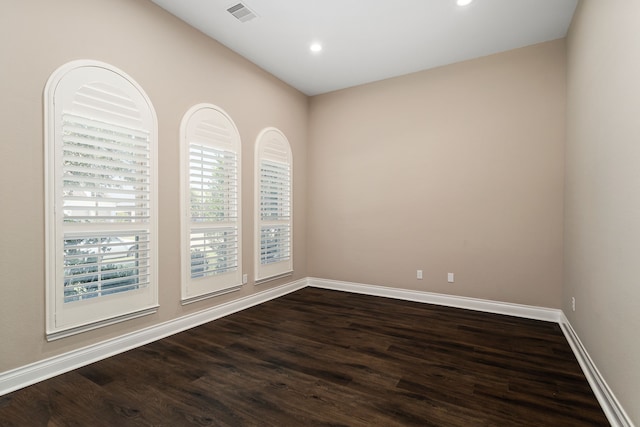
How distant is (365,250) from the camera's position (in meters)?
4.64

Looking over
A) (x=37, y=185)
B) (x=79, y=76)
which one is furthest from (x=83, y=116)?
(x=37, y=185)

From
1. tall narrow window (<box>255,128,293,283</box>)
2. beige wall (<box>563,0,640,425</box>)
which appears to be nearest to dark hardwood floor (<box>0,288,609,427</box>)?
beige wall (<box>563,0,640,425</box>)

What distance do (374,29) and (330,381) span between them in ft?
11.0

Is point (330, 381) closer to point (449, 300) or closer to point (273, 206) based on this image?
point (449, 300)

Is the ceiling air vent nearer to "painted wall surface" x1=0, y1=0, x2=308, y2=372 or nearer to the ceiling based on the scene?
the ceiling

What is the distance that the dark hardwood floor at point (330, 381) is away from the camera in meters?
1.80

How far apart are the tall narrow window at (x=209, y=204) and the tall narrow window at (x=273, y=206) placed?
15.8 inches

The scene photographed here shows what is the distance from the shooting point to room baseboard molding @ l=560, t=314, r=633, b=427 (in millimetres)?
1678

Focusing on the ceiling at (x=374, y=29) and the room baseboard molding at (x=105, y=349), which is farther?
the ceiling at (x=374, y=29)

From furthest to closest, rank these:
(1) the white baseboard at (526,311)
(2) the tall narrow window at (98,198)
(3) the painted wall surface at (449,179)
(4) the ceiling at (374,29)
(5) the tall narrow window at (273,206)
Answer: (5) the tall narrow window at (273,206), (3) the painted wall surface at (449,179), (4) the ceiling at (374,29), (2) the tall narrow window at (98,198), (1) the white baseboard at (526,311)

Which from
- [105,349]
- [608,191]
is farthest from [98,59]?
[608,191]

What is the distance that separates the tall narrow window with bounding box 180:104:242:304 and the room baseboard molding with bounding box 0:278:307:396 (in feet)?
0.73

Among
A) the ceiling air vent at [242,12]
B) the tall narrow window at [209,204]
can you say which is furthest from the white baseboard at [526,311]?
the ceiling air vent at [242,12]

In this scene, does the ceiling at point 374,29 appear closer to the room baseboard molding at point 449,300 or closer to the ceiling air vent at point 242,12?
the ceiling air vent at point 242,12
